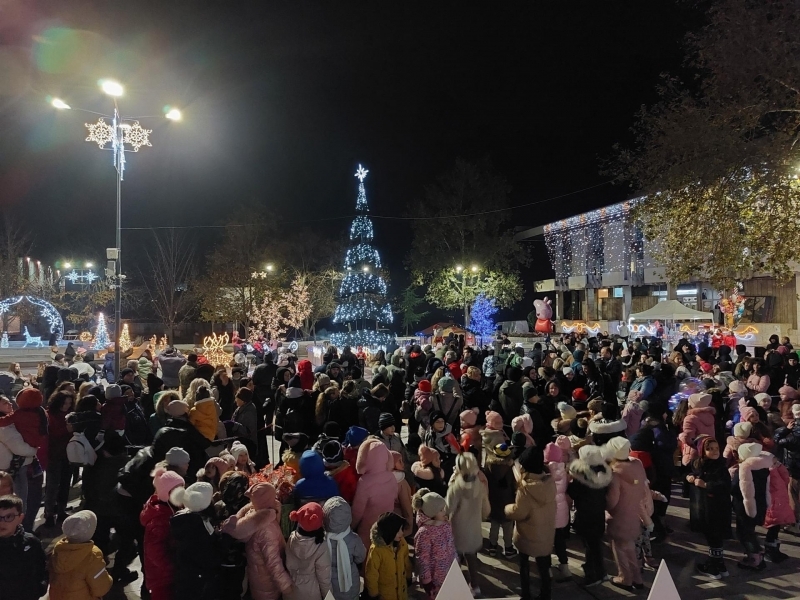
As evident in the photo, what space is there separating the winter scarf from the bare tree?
27380 millimetres

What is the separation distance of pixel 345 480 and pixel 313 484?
1.63ft

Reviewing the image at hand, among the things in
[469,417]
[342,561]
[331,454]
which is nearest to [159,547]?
[342,561]

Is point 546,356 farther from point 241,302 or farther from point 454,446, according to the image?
point 241,302

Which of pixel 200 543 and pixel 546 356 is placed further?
pixel 546 356

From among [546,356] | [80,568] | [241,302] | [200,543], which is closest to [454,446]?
[200,543]

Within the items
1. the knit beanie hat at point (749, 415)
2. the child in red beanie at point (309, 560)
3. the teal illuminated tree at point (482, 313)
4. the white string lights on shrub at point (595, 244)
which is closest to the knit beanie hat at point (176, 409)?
the child in red beanie at point (309, 560)

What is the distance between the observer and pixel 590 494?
4621mm

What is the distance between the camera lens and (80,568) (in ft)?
10.7

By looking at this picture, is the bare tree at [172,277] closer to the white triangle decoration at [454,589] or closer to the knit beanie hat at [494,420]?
the knit beanie hat at [494,420]

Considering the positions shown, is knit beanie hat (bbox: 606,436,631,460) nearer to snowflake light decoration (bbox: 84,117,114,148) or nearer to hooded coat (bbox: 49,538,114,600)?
hooded coat (bbox: 49,538,114,600)

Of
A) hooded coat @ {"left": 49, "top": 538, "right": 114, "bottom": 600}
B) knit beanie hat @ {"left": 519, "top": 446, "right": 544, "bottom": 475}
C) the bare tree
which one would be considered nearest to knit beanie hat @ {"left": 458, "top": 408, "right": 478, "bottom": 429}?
knit beanie hat @ {"left": 519, "top": 446, "right": 544, "bottom": 475}

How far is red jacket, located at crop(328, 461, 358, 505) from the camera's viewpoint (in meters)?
4.56

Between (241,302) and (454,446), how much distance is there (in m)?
26.7

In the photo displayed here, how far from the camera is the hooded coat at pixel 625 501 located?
4602mm
